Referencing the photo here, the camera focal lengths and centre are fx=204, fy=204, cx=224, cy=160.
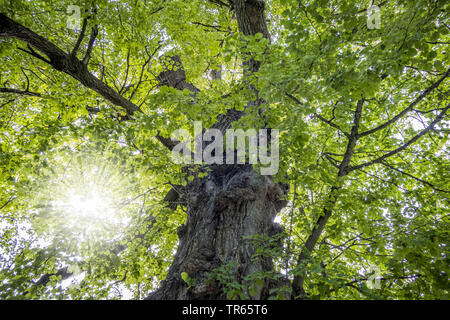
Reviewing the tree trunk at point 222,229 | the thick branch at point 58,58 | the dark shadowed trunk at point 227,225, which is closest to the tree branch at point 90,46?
the thick branch at point 58,58

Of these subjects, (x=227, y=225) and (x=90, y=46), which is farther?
(x=90, y=46)

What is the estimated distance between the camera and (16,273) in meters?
2.60

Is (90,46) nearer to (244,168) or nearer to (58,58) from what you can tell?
(58,58)

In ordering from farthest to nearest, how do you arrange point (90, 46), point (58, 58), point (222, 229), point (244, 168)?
1. point (244, 168)
2. point (90, 46)
3. point (58, 58)
4. point (222, 229)

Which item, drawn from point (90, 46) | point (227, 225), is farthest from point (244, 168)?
point (90, 46)

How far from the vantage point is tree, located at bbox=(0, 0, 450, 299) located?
1.91 m

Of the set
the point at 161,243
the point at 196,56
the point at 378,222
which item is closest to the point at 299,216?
the point at 378,222

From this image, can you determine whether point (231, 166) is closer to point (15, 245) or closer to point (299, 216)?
point (299, 216)

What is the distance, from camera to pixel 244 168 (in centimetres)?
356

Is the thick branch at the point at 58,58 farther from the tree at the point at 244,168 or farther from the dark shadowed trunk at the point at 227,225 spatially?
the dark shadowed trunk at the point at 227,225

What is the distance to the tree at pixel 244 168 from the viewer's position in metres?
1.91

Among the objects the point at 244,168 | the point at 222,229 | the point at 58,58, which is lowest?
the point at 222,229

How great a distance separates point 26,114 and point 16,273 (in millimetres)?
4638
